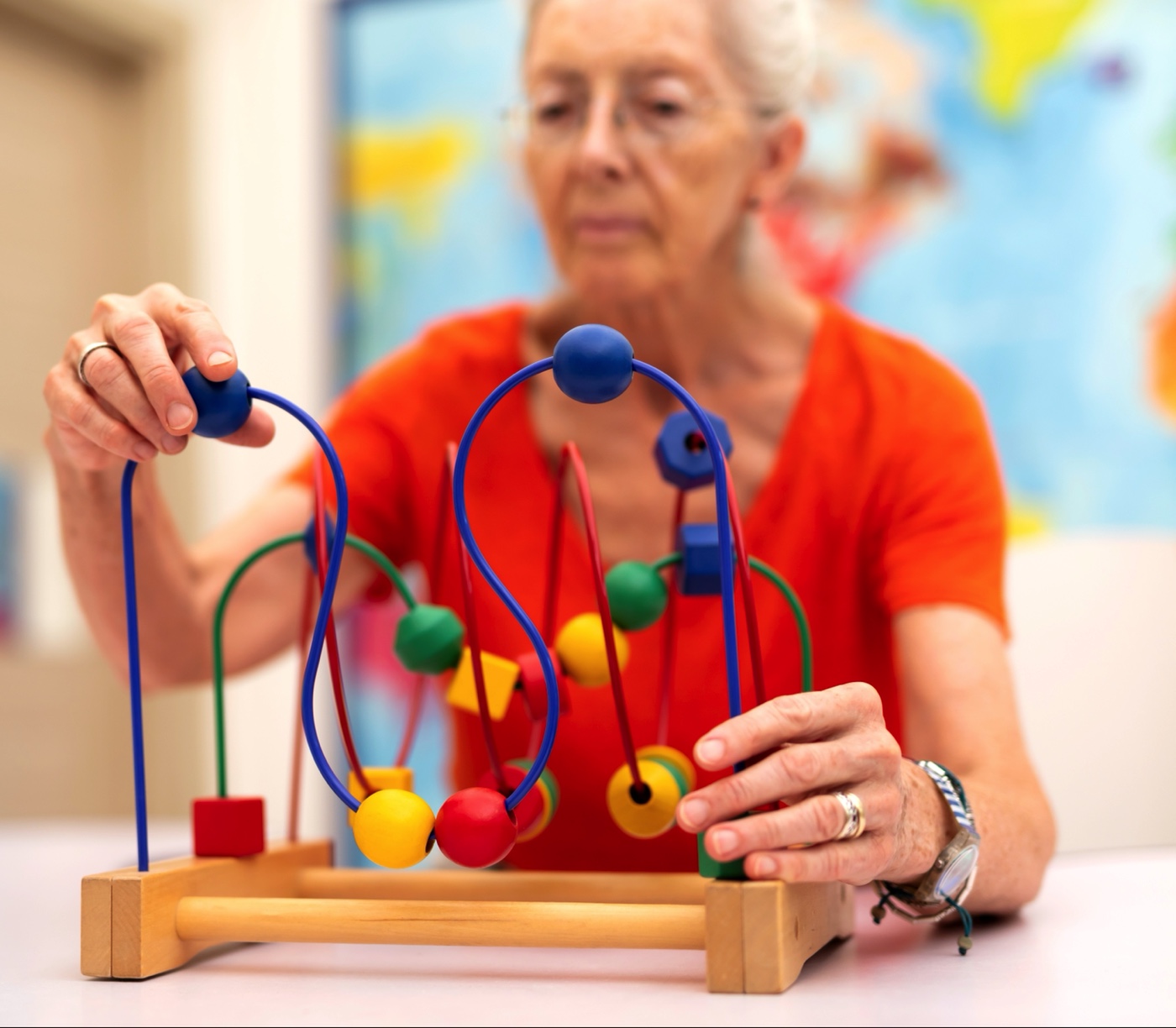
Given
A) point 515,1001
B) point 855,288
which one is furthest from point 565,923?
point 855,288

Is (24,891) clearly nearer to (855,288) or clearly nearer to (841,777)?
(841,777)

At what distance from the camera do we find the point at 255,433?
682mm

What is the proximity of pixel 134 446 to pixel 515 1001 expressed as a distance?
347 millimetres

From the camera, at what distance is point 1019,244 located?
2064 mm

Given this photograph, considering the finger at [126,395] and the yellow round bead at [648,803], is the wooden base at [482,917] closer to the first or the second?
the yellow round bead at [648,803]

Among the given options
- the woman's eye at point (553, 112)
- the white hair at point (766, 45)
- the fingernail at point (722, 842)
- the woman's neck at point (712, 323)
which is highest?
the white hair at point (766, 45)

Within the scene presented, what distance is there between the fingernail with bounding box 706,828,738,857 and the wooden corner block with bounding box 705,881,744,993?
0.02m

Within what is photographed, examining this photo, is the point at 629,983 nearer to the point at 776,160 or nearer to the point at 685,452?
the point at 685,452

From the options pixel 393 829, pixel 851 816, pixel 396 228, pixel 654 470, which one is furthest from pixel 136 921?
pixel 396 228

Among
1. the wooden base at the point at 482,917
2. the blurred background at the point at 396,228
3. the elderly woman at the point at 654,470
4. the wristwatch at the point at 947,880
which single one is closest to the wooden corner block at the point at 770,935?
the wooden base at the point at 482,917

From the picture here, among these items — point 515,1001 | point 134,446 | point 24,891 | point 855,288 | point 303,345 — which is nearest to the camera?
point 515,1001

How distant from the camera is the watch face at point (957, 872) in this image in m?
0.62

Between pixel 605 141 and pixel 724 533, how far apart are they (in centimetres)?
46

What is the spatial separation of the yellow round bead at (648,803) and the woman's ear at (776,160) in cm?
57
